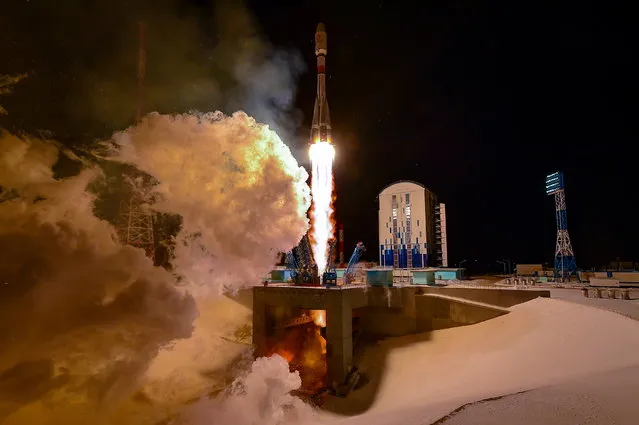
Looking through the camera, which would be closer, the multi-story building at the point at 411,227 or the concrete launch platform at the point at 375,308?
the concrete launch platform at the point at 375,308

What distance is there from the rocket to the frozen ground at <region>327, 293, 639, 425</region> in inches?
838

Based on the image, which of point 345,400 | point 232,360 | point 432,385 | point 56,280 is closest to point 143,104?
point 232,360

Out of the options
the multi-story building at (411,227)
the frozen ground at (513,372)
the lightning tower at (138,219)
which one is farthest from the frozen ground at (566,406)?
the multi-story building at (411,227)

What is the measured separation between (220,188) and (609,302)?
28089 mm

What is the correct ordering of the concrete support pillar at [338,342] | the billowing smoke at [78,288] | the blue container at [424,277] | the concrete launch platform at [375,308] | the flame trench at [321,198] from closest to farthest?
1. the billowing smoke at [78,288]
2. the concrete support pillar at [338,342]
3. the concrete launch platform at [375,308]
4. the blue container at [424,277]
5. the flame trench at [321,198]

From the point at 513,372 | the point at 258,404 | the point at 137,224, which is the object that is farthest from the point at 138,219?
the point at 513,372

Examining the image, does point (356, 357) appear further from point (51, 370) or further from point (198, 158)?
point (51, 370)

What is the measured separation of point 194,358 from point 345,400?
34.9 ft

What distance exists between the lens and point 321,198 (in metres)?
37.9

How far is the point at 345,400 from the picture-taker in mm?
25828

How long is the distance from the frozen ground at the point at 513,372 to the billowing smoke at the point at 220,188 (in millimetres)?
11555

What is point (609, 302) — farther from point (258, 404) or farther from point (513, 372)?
point (258, 404)

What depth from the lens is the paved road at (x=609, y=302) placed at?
75.3 feet

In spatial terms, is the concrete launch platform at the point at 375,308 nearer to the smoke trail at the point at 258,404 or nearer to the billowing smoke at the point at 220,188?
the smoke trail at the point at 258,404
